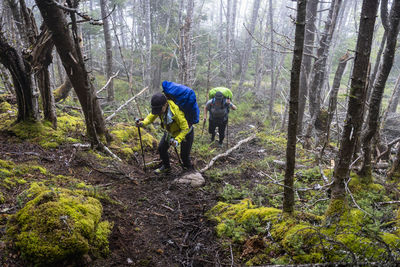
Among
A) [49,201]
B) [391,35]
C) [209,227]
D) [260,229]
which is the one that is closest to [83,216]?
[49,201]

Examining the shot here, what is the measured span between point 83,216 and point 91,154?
2884 mm

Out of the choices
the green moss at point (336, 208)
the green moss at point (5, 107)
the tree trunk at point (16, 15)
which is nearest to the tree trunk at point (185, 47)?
the tree trunk at point (16, 15)

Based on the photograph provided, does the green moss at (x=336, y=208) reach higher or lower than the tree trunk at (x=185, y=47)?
lower

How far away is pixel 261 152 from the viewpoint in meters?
8.72

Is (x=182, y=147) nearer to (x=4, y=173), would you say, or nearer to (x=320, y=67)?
(x=4, y=173)

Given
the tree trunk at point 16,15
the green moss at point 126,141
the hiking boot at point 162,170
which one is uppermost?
the tree trunk at point 16,15

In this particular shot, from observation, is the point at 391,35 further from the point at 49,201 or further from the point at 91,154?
the point at 91,154

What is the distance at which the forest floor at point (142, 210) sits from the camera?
2.82 m

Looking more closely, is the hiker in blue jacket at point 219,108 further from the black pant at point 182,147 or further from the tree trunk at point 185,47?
the black pant at point 182,147

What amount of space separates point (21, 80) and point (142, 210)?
3853mm

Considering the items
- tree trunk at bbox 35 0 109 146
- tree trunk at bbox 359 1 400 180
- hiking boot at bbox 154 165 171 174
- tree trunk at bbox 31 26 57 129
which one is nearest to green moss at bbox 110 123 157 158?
tree trunk at bbox 35 0 109 146

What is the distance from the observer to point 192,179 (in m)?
5.43

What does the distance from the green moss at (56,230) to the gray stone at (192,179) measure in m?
2.49

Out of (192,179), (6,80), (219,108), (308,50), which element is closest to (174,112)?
(192,179)
